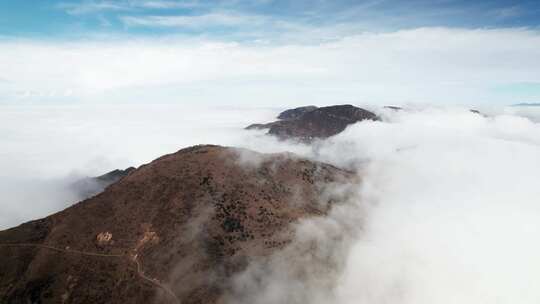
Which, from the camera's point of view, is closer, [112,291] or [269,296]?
[112,291]

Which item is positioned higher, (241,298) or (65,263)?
(65,263)

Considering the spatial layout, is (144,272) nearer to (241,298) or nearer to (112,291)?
(112,291)

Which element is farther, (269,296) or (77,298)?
(269,296)

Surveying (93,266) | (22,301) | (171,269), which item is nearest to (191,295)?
(171,269)

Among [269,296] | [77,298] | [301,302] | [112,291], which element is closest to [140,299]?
[112,291]

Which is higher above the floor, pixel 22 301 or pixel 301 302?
pixel 22 301

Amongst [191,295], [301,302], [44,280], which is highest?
[44,280]

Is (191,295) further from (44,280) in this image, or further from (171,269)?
(44,280)
